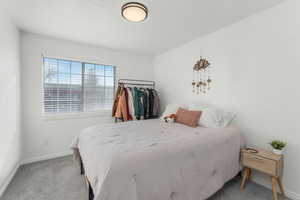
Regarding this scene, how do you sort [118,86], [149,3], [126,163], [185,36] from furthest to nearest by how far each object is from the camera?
[118,86] → [185,36] → [149,3] → [126,163]

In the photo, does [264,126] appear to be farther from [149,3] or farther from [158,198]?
[149,3]

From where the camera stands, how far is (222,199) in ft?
5.55

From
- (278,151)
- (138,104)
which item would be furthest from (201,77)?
(278,151)

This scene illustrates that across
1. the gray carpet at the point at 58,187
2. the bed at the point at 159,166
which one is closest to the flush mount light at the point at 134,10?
the bed at the point at 159,166

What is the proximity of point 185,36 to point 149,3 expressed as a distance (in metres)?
1.27

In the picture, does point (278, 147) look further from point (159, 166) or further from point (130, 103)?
point (130, 103)

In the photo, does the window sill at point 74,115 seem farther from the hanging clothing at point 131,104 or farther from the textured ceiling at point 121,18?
the textured ceiling at point 121,18

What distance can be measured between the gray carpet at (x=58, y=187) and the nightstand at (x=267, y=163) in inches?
6.5

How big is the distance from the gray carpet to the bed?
0.24m

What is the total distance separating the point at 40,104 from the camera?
8.99ft

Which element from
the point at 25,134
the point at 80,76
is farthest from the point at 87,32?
the point at 25,134

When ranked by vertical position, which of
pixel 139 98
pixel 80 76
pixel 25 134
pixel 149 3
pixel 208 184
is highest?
pixel 149 3

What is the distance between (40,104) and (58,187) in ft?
5.49

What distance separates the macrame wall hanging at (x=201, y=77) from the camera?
2717mm
